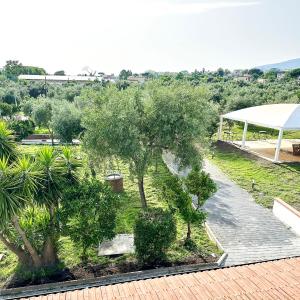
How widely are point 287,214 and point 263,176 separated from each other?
6.25 metres

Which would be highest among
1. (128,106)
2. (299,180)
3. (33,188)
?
(128,106)

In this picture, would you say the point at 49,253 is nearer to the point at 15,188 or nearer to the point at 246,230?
the point at 15,188

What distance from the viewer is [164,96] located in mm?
13461

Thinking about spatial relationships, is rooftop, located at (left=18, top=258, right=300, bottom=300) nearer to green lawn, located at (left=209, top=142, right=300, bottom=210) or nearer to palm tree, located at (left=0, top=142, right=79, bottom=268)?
palm tree, located at (left=0, top=142, right=79, bottom=268)

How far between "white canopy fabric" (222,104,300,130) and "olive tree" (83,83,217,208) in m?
10.5

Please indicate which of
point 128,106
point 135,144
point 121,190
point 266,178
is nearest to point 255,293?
point 135,144

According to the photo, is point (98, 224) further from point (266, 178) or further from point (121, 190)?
point (266, 178)

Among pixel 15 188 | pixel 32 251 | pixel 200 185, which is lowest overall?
pixel 32 251

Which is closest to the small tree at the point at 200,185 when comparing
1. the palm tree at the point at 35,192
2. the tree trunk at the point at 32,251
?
the palm tree at the point at 35,192

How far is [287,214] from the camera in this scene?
45.4 feet

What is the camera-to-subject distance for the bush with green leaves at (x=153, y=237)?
10.4 metres

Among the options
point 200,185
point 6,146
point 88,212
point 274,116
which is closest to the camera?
point 88,212

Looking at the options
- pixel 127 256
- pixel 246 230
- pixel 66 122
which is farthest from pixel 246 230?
pixel 66 122

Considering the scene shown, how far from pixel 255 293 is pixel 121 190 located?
11.8m
